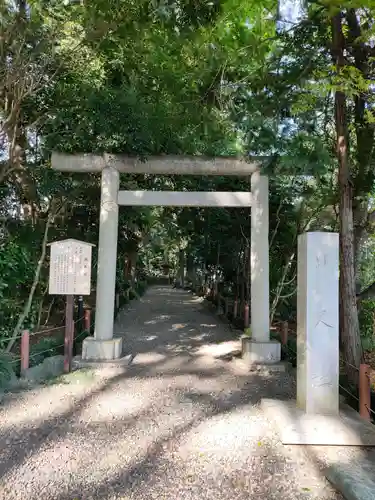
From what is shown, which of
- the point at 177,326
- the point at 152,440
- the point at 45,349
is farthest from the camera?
the point at 177,326

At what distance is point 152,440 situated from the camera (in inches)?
153

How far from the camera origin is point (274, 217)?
9.40 meters

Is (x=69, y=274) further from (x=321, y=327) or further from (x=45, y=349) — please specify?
(x=321, y=327)

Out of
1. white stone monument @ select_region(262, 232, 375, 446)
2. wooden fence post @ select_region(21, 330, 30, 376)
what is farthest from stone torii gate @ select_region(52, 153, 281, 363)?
white stone monument @ select_region(262, 232, 375, 446)

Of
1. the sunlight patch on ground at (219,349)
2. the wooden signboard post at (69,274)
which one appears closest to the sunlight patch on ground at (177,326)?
the sunlight patch on ground at (219,349)

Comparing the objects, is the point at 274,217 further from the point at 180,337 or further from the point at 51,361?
the point at 51,361

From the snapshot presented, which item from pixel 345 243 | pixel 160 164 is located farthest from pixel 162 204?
pixel 345 243

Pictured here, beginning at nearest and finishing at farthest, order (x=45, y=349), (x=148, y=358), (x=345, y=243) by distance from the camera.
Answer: (x=345, y=243), (x=45, y=349), (x=148, y=358)

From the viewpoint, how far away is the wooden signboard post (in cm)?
628

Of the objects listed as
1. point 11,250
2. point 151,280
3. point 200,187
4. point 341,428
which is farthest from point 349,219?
point 151,280

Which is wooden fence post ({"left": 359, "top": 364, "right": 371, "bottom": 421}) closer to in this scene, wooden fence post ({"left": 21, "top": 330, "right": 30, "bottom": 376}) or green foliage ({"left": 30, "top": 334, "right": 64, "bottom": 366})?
wooden fence post ({"left": 21, "top": 330, "right": 30, "bottom": 376})

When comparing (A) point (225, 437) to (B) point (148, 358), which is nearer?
(A) point (225, 437)

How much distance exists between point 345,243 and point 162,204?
3.29 metres

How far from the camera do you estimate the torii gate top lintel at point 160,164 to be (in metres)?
6.70
